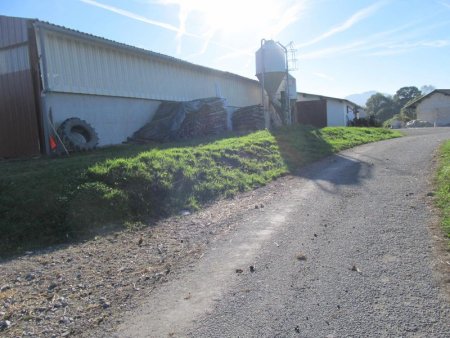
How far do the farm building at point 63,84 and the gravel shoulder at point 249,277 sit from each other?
26.0ft

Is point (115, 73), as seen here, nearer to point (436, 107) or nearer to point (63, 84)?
point (63, 84)

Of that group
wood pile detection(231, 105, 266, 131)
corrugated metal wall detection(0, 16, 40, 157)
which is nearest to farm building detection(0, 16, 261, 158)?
corrugated metal wall detection(0, 16, 40, 157)

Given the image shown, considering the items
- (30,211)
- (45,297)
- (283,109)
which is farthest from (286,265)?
(283,109)

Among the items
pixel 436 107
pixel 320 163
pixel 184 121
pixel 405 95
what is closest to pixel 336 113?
pixel 436 107

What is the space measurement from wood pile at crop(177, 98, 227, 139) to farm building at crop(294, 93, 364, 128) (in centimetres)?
1449

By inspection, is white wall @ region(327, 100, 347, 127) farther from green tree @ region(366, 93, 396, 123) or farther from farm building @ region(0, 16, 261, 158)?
green tree @ region(366, 93, 396, 123)

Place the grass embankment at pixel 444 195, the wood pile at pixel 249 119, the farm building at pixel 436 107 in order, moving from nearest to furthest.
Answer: the grass embankment at pixel 444 195 → the wood pile at pixel 249 119 → the farm building at pixel 436 107

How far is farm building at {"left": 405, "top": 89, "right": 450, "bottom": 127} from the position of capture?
54.7 metres

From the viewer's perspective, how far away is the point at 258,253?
528 centimetres

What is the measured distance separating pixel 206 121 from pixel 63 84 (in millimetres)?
6776

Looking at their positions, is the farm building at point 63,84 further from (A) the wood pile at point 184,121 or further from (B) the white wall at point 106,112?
(A) the wood pile at point 184,121

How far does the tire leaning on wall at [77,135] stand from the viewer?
41.5 ft

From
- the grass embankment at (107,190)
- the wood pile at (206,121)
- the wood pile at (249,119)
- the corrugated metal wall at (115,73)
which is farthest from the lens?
the wood pile at (249,119)

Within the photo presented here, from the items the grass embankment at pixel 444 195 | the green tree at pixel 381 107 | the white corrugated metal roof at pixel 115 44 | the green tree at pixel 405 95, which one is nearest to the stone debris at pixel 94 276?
the grass embankment at pixel 444 195
